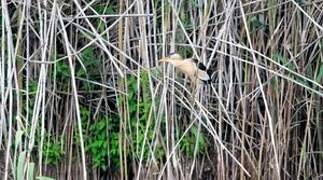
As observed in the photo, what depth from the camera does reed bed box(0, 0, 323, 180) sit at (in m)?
1.75

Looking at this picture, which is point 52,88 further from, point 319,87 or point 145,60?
point 319,87

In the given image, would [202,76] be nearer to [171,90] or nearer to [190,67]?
[190,67]

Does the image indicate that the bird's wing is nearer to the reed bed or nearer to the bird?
the bird

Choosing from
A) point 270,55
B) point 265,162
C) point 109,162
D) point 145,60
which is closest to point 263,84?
point 270,55

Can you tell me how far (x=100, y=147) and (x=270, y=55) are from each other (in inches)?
21.1

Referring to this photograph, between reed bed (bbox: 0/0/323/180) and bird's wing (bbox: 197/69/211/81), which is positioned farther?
reed bed (bbox: 0/0/323/180)

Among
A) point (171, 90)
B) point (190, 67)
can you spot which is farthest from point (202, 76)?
point (171, 90)

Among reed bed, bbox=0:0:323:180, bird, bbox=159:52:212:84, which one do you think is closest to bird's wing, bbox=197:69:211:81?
bird, bbox=159:52:212:84

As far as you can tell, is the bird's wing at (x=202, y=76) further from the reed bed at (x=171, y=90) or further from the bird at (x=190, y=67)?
the reed bed at (x=171, y=90)

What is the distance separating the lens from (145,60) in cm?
176

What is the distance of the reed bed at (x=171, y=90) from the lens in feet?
5.74

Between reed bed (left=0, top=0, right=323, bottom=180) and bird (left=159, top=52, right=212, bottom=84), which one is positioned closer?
bird (left=159, top=52, right=212, bottom=84)

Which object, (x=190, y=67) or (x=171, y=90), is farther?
(x=171, y=90)

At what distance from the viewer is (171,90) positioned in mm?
1765
